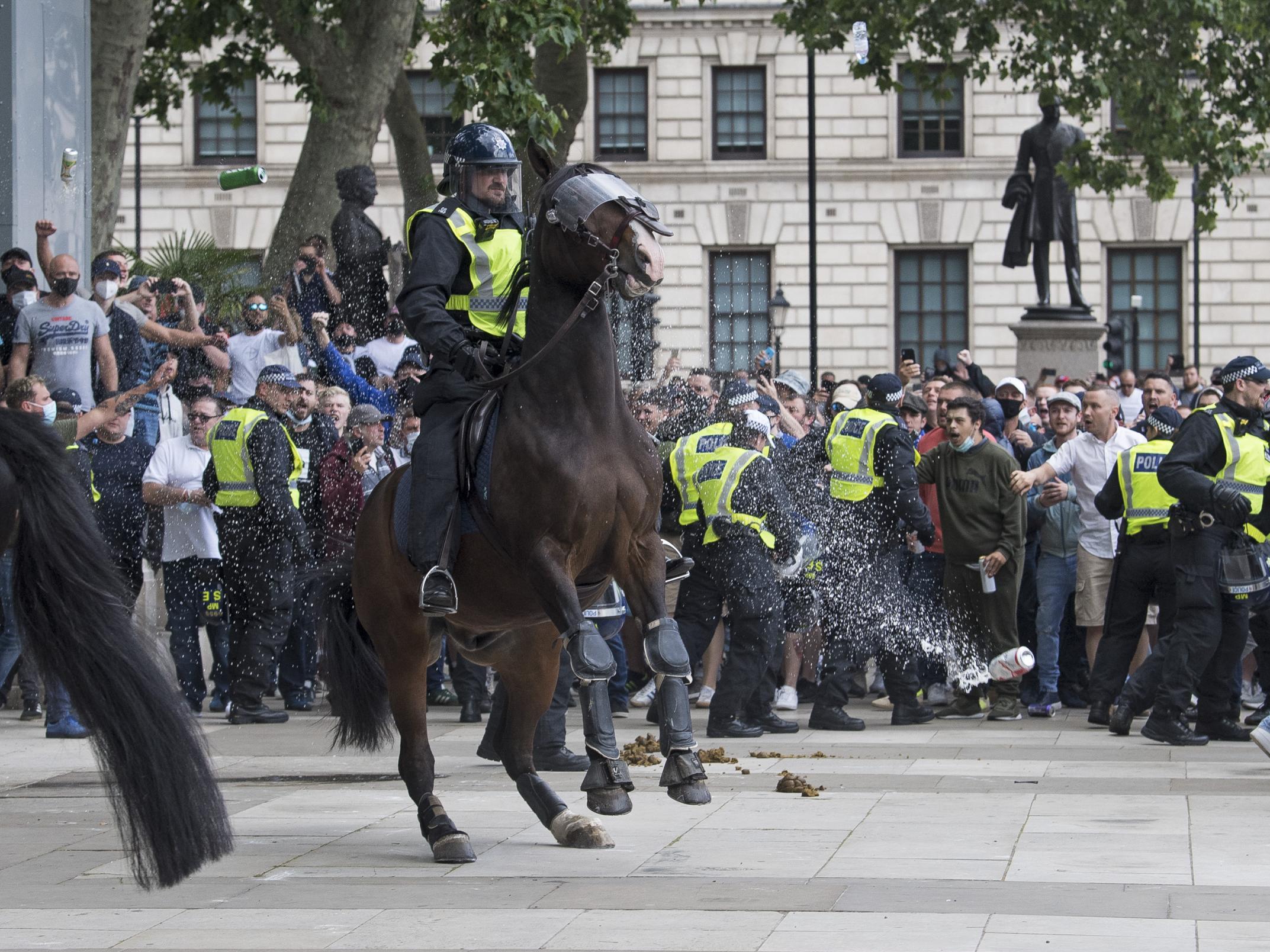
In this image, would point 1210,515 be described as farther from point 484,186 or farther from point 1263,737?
point 484,186

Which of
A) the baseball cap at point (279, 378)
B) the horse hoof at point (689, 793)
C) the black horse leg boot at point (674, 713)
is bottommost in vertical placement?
the horse hoof at point (689, 793)

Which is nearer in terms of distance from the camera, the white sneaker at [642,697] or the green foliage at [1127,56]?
the white sneaker at [642,697]

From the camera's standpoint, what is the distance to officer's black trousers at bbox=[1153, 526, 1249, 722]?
1127cm

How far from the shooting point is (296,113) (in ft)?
137

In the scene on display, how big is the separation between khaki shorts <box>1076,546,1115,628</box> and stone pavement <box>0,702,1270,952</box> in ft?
8.21

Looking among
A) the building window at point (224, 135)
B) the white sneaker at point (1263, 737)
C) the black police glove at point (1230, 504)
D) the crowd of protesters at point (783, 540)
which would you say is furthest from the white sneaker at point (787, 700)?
the building window at point (224, 135)

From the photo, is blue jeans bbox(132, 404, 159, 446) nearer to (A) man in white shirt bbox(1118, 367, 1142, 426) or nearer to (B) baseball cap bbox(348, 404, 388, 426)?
(B) baseball cap bbox(348, 404, 388, 426)

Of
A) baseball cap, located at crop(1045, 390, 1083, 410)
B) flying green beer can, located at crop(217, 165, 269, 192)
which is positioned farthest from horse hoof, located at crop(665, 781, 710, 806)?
flying green beer can, located at crop(217, 165, 269, 192)

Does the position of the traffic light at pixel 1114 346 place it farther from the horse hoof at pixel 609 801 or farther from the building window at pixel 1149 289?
the horse hoof at pixel 609 801

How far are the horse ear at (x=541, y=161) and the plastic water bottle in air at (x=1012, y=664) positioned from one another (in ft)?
20.4

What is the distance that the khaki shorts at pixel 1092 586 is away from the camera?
13.6 meters

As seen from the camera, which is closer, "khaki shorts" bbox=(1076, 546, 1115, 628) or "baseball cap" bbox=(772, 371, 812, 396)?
"khaki shorts" bbox=(1076, 546, 1115, 628)

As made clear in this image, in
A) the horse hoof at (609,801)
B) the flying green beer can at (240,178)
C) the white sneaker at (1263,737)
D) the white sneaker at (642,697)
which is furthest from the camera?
the flying green beer can at (240,178)

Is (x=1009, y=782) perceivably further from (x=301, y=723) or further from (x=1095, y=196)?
(x=1095, y=196)
